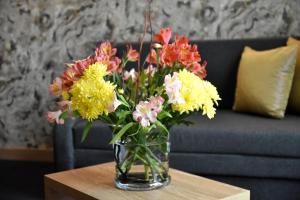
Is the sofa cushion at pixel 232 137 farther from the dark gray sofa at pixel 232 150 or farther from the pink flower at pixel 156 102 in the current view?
the pink flower at pixel 156 102

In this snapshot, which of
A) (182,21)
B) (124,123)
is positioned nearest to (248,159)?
(124,123)

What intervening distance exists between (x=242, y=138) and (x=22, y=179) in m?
1.62

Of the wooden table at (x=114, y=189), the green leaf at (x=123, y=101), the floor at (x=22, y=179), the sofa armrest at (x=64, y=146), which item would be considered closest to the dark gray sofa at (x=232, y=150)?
the sofa armrest at (x=64, y=146)

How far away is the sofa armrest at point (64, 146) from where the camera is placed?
239 centimetres

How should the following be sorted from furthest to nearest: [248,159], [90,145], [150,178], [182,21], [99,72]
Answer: [182,21] < [90,145] < [248,159] < [150,178] < [99,72]

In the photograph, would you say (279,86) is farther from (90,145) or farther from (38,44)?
(38,44)

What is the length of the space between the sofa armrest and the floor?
300 mm

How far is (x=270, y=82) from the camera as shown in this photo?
247 cm

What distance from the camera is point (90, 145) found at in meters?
2.38

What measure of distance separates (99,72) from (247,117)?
144cm

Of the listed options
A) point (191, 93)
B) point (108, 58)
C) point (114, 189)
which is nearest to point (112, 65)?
point (108, 58)

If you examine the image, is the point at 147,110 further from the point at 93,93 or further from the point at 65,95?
the point at 65,95

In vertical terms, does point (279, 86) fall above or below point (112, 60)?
below

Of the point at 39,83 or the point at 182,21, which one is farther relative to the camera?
the point at 39,83
